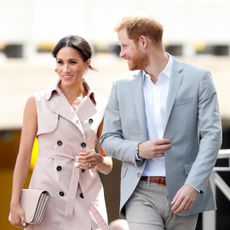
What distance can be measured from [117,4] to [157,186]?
8832 mm

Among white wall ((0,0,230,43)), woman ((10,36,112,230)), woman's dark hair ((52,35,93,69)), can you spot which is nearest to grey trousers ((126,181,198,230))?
woman ((10,36,112,230))

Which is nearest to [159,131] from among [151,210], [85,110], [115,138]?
[115,138]

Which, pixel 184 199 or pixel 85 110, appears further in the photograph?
pixel 85 110

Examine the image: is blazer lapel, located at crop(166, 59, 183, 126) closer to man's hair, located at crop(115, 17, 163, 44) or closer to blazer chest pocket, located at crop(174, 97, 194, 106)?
blazer chest pocket, located at crop(174, 97, 194, 106)

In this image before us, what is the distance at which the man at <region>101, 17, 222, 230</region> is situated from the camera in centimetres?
572

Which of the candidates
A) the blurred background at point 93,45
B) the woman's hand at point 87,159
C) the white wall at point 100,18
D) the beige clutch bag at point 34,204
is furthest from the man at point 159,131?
the white wall at point 100,18

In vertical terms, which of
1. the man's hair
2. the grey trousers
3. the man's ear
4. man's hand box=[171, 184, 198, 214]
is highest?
the man's hair

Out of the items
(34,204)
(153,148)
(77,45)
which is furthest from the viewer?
(77,45)

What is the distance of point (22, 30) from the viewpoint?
44.0 ft

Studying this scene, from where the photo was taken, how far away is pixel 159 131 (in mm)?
5840

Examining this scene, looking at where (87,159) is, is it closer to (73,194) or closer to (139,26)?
(73,194)

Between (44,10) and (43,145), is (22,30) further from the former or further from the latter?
(43,145)

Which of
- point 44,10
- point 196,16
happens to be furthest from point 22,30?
point 196,16

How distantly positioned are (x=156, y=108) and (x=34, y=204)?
969 millimetres
